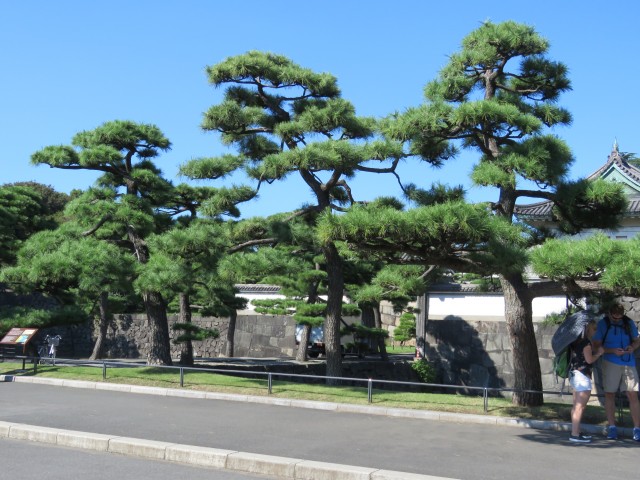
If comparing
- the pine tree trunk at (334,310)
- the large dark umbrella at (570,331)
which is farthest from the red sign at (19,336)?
the large dark umbrella at (570,331)

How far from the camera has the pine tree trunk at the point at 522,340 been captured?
11.0m

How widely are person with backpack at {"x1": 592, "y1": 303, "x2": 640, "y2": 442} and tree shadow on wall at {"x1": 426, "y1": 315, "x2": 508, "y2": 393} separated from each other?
997cm

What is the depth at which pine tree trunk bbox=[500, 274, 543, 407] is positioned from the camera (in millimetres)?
10961

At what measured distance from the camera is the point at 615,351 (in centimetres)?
873

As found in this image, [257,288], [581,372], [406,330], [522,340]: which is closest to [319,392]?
[522,340]

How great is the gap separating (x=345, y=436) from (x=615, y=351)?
3.61 metres

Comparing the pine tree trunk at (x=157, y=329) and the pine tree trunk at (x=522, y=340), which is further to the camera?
the pine tree trunk at (x=157, y=329)

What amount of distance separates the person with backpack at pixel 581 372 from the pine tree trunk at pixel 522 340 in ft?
6.97

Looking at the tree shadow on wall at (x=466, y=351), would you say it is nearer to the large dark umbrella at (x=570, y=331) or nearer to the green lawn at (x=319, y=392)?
the green lawn at (x=319, y=392)

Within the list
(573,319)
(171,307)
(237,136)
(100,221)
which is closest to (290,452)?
(573,319)

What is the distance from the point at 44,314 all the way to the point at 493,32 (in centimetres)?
1283

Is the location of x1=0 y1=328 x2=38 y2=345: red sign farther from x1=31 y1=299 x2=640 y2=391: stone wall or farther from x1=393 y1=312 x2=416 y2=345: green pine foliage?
x1=393 y1=312 x2=416 y2=345: green pine foliage

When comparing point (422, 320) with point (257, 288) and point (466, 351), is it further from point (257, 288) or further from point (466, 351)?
point (257, 288)

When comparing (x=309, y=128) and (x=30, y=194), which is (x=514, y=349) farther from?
(x=30, y=194)
